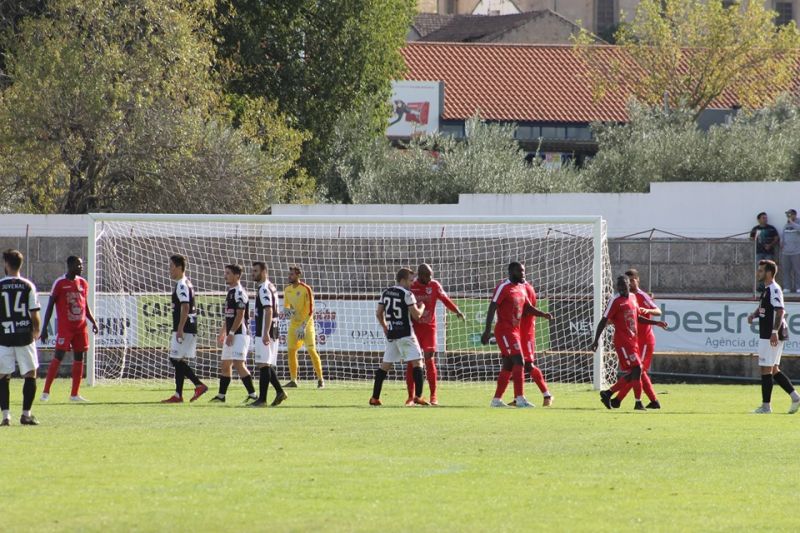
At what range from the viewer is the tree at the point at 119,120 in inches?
1270

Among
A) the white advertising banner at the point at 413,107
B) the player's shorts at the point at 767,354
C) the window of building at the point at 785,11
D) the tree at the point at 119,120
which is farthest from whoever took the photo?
the window of building at the point at 785,11

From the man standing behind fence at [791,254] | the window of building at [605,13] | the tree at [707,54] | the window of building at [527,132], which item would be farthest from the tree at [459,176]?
the window of building at [605,13]

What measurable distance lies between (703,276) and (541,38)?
5459 cm

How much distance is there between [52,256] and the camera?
92.2 ft

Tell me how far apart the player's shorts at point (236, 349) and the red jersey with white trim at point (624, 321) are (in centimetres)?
→ 456

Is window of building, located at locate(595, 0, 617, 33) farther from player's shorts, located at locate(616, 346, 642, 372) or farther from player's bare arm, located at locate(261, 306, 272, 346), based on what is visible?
player's bare arm, located at locate(261, 306, 272, 346)

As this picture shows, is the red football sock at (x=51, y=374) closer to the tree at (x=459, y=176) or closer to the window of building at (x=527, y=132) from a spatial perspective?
the tree at (x=459, y=176)

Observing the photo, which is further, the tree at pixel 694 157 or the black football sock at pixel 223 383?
the tree at pixel 694 157

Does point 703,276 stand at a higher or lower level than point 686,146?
lower

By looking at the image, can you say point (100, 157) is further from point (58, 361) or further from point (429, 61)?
point (429, 61)

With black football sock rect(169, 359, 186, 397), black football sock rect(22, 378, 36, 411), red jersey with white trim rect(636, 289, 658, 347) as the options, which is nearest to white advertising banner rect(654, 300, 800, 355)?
red jersey with white trim rect(636, 289, 658, 347)

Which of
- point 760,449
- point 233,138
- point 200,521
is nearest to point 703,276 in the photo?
point 233,138

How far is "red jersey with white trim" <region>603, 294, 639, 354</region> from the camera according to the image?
1816cm

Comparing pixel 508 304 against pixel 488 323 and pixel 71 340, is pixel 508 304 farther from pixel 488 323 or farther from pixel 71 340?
pixel 71 340
